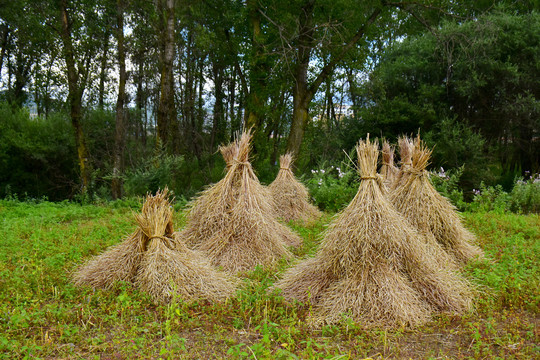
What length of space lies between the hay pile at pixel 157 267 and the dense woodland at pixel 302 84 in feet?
17.2

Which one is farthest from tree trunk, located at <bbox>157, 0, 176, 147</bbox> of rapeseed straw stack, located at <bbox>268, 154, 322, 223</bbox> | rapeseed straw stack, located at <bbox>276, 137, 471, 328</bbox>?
rapeseed straw stack, located at <bbox>276, 137, 471, 328</bbox>

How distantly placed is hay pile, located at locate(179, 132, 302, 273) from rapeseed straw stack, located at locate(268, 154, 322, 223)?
1843 millimetres

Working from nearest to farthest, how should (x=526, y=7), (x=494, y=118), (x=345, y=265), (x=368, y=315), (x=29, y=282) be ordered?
(x=368, y=315)
(x=345, y=265)
(x=29, y=282)
(x=494, y=118)
(x=526, y=7)

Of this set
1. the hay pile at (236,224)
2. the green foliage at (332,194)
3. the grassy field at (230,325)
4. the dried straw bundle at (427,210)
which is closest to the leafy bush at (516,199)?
the green foliage at (332,194)

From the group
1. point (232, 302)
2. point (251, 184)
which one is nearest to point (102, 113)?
point (251, 184)

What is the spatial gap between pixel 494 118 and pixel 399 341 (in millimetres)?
12565

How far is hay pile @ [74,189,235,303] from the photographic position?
393 centimetres

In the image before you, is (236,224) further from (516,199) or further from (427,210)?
(516,199)

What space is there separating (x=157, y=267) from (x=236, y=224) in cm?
140

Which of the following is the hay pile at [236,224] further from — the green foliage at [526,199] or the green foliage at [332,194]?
the green foliage at [526,199]

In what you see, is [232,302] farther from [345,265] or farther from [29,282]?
[29,282]

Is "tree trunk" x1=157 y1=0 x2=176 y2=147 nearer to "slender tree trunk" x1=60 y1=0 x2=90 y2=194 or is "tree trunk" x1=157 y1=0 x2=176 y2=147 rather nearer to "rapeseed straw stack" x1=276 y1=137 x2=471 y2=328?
"slender tree trunk" x1=60 y1=0 x2=90 y2=194

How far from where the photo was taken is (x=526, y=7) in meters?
16.6

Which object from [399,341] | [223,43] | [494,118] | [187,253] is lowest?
[399,341]
